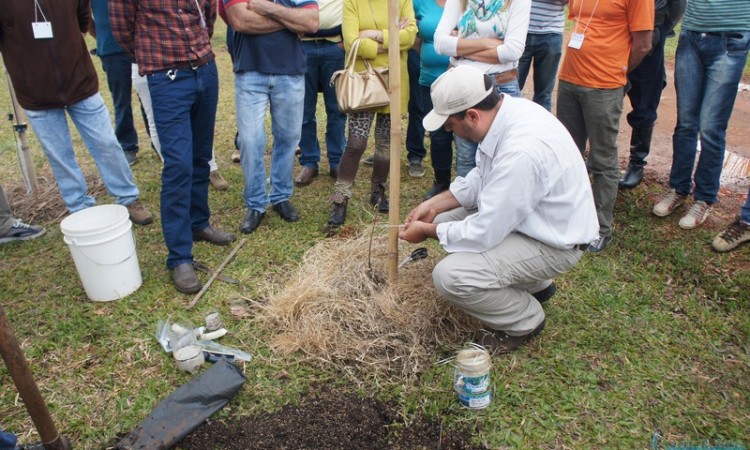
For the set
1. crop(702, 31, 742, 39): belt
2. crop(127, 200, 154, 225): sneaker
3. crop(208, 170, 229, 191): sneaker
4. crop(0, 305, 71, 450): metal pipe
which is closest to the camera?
crop(0, 305, 71, 450): metal pipe

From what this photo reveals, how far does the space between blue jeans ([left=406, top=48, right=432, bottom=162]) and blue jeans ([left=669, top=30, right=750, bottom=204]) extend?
207 cm

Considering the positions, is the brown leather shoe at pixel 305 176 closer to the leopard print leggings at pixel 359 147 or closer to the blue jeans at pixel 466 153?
the leopard print leggings at pixel 359 147

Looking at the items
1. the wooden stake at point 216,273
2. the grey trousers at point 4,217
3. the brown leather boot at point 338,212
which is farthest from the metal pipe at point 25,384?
the grey trousers at point 4,217

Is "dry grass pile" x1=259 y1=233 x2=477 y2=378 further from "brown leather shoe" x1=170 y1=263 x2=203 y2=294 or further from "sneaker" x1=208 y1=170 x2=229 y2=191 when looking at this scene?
"sneaker" x1=208 y1=170 x2=229 y2=191

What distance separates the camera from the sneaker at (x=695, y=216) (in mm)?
4152

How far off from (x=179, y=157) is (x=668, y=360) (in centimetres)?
309

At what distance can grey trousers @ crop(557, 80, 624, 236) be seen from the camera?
3.82 m

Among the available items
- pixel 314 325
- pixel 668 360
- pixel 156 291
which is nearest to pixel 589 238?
pixel 668 360

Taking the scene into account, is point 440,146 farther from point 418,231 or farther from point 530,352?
point 530,352

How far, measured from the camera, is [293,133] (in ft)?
14.3

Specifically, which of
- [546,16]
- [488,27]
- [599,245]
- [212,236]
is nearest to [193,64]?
[212,236]

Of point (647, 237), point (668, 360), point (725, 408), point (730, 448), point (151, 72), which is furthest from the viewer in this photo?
point (647, 237)

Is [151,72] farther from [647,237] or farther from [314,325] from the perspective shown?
[647,237]

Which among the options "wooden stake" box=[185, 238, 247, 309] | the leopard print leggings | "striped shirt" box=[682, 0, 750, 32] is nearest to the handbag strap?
the leopard print leggings
